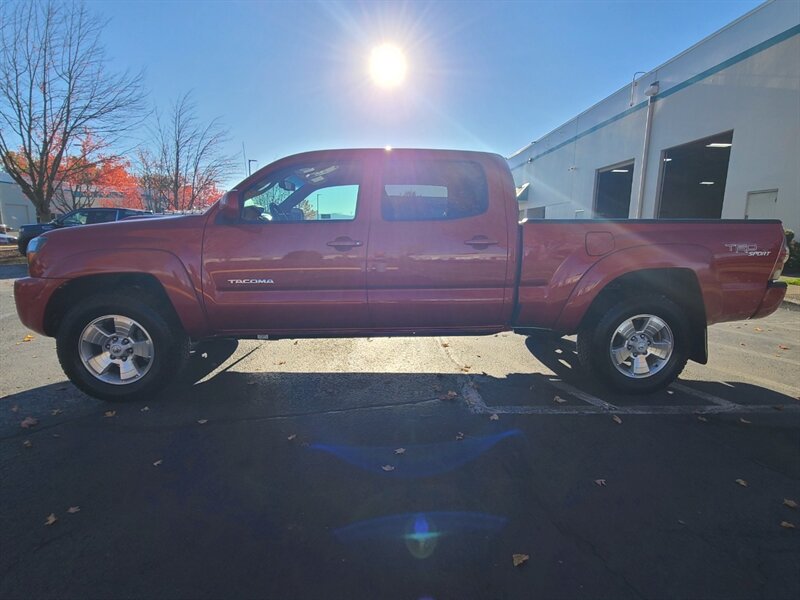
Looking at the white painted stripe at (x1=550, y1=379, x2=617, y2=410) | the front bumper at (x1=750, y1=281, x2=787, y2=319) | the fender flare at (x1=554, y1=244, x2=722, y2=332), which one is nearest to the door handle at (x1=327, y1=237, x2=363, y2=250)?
the fender flare at (x1=554, y1=244, x2=722, y2=332)

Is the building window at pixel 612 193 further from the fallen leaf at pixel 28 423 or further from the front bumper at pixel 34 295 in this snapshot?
the fallen leaf at pixel 28 423

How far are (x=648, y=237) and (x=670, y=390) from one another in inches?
61.2

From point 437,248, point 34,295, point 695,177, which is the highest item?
point 695,177

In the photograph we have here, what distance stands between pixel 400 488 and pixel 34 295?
3433mm

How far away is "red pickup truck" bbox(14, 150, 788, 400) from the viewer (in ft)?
12.0

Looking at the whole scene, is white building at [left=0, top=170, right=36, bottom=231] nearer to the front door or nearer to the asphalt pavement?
the front door

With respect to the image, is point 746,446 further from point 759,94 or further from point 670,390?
point 759,94

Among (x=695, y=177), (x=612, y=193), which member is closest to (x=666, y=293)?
(x=612, y=193)

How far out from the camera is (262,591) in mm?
1836

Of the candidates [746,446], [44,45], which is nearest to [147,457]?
[746,446]

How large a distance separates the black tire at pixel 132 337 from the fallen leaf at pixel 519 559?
3165mm

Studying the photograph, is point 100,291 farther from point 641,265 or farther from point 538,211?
point 538,211

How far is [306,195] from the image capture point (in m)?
4.14

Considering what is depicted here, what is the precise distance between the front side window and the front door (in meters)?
0.01
